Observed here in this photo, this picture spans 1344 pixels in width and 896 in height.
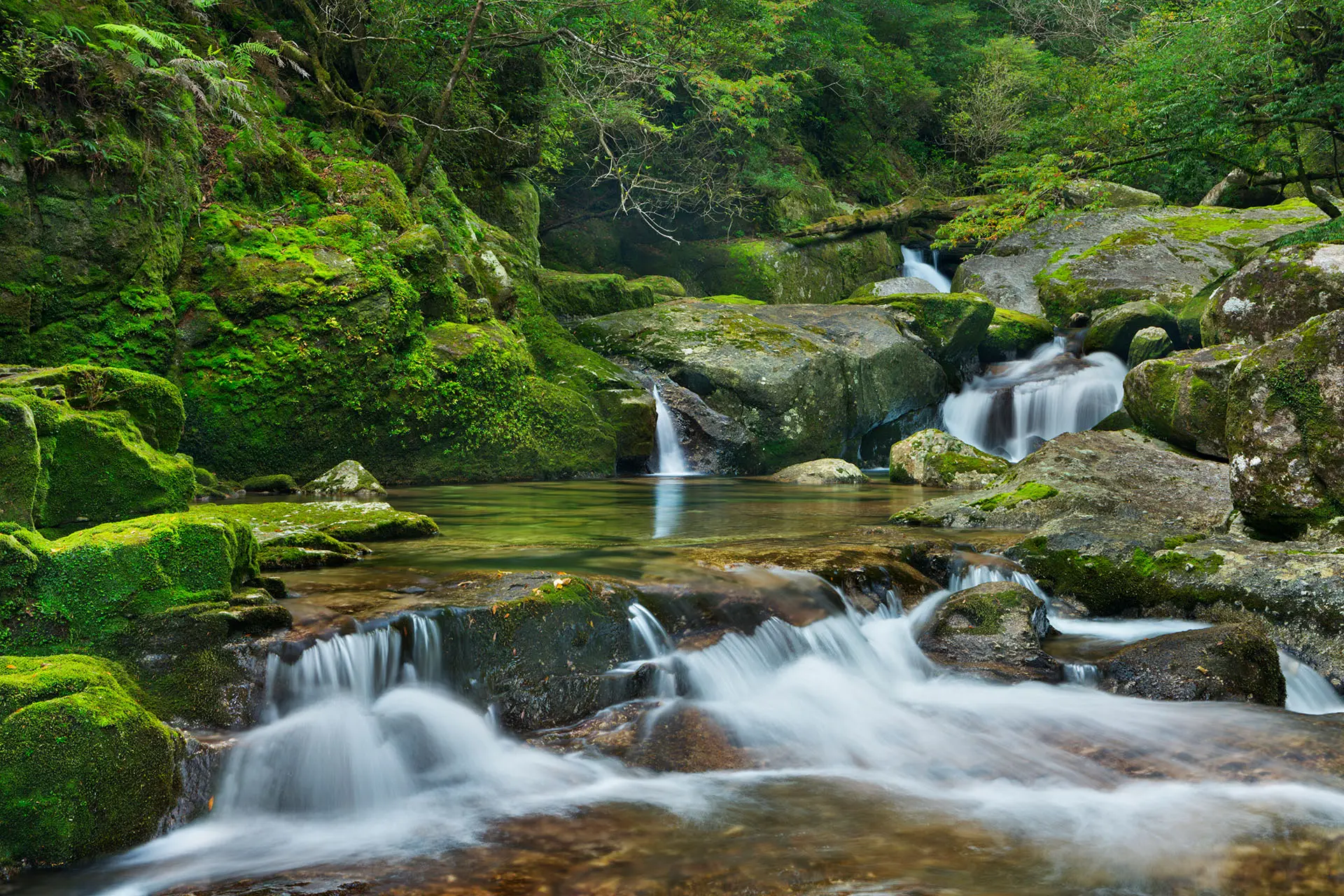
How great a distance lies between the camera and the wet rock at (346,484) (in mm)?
9352

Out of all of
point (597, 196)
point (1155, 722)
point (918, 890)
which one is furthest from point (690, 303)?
point (918, 890)

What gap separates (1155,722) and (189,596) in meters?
4.45

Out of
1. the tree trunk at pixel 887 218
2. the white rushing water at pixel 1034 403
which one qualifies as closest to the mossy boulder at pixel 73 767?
the white rushing water at pixel 1034 403

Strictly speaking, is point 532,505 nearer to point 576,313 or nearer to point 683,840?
point 683,840

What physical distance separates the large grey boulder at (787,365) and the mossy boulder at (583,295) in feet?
4.17

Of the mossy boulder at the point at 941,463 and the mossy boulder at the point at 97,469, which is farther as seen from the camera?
the mossy boulder at the point at 941,463

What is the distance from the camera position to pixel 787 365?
14680mm

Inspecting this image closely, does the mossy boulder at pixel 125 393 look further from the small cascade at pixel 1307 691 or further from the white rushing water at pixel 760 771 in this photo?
the small cascade at pixel 1307 691

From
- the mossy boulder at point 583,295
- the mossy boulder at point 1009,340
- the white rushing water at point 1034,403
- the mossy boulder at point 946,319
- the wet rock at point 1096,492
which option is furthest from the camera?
the mossy boulder at point 1009,340

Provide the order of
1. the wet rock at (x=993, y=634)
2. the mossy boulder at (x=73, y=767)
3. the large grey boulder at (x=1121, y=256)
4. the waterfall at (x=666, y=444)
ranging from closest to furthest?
the mossy boulder at (x=73, y=767), the wet rock at (x=993, y=634), the waterfall at (x=666, y=444), the large grey boulder at (x=1121, y=256)

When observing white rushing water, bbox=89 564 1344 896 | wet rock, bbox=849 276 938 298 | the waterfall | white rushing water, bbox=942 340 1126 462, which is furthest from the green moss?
wet rock, bbox=849 276 938 298

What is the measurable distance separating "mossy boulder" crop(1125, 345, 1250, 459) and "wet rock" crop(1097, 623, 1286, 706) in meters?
4.52

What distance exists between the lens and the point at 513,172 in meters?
16.9

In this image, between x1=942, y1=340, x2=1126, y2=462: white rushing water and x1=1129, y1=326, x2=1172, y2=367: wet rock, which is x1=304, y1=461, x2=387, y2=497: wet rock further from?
x1=1129, y1=326, x2=1172, y2=367: wet rock
